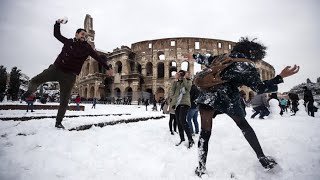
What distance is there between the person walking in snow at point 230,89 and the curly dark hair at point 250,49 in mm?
64

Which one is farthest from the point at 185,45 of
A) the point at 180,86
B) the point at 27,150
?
the point at 27,150

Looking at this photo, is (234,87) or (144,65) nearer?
(234,87)

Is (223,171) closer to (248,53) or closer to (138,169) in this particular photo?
(138,169)

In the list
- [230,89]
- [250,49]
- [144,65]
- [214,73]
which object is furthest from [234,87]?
[144,65]

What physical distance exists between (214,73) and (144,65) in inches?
1353

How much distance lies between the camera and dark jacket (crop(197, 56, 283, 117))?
2473 mm

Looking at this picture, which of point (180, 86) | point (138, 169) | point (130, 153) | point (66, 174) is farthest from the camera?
point (180, 86)

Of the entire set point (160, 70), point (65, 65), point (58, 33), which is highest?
point (160, 70)

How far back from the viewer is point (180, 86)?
4469mm

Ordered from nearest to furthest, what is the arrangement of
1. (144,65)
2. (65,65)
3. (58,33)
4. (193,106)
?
(65,65) < (58,33) < (193,106) < (144,65)

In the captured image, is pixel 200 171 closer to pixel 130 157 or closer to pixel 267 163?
pixel 267 163

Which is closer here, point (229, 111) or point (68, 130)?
point (229, 111)

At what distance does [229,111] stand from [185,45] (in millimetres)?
34548

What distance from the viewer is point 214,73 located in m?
2.61
